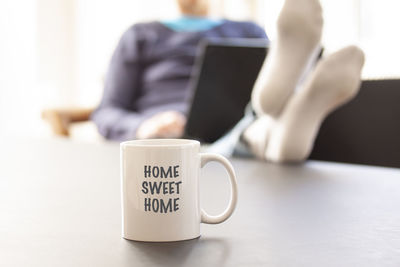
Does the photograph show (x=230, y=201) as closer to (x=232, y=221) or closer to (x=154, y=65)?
(x=232, y=221)

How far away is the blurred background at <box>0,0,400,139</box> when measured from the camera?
322 centimetres

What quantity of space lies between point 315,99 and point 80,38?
3251mm

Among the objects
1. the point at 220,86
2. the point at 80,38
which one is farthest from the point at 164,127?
the point at 80,38

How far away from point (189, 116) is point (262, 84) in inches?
19.2

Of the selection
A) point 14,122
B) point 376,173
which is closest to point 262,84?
point 376,173

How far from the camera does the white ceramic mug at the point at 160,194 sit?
41 centimetres

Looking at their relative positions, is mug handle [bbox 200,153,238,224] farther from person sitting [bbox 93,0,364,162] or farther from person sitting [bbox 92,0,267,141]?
person sitting [bbox 92,0,267,141]

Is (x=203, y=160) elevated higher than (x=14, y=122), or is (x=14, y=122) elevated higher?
(x=203, y=160)

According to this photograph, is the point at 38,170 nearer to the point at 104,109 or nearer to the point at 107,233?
the point at 107,233

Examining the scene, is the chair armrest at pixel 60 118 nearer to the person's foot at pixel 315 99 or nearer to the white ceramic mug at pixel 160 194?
the person's foot at pixel 315 99

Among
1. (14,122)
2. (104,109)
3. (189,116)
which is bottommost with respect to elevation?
(14,122)

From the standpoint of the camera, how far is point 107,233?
1.42 feet

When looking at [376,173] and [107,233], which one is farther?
[376,173]

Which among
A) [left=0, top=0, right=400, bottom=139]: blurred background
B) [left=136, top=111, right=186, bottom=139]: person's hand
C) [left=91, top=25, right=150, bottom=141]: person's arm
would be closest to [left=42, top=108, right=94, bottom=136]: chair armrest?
[left=91, top=25, right=150, bottom=141]: person's arm
